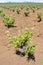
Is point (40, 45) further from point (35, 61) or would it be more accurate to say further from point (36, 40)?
point (35, 61)

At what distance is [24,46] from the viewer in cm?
837

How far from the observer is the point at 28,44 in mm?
8250

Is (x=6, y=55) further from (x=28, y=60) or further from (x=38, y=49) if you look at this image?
(x=38, y=49)

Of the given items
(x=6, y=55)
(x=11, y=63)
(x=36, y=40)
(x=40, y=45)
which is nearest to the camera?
(x=11, y=63)

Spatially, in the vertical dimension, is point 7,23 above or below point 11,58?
below

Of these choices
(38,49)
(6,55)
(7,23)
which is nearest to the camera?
(6,55)

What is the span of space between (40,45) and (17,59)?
2019mm

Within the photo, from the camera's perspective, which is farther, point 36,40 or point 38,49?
→ point 36,40

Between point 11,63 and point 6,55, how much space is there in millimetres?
609

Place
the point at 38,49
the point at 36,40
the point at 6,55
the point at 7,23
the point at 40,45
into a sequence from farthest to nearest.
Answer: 1. the point at 7,23
2. the point at 36,40
3. the point at 40,45
4. the point at 38,49
5. the point at 6,55

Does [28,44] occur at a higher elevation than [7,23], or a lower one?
higher

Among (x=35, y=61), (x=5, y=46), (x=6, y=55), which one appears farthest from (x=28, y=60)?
(x=5, y=46)

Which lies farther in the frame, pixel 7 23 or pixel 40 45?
pixel 7 23

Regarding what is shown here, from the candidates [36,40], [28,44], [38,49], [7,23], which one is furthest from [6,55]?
[7,23]
